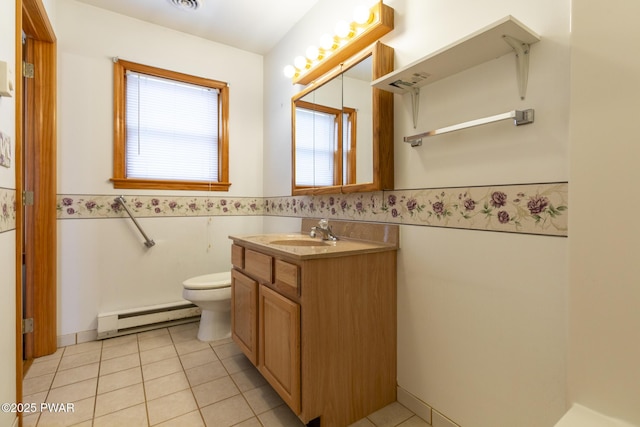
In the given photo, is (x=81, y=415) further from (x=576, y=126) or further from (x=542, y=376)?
(x=576, y=126)

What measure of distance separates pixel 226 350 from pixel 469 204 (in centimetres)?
183

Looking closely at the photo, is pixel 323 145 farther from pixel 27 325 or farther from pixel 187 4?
pixel 27 325

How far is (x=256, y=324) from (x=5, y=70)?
1.49 m

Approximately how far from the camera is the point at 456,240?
128 centimetres

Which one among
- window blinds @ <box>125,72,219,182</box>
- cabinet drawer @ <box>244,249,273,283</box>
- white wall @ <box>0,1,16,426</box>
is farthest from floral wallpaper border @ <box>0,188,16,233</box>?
window blinds @ <box>125,72,219,182</box>

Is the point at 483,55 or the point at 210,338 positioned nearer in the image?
the point at 483,55

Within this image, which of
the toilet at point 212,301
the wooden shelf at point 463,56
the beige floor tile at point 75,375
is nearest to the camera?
the wooden shelf at point 463,56

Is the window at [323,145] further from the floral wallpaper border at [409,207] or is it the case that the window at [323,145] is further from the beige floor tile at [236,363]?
the beige floor tile at [236,363]

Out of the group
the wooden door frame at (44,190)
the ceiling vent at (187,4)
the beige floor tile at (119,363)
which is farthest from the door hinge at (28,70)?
the beige floor tile at (119,363)

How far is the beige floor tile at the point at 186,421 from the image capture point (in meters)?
1.38

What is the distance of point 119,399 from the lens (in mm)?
1559

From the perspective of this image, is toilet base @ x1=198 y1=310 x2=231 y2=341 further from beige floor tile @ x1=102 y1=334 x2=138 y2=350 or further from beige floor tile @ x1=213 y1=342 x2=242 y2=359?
beige floor tile @ x1=102 y1=334 x2=138 y2=350

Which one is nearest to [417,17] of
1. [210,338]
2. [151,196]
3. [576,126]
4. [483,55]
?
[483,55]

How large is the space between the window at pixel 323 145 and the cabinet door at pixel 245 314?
80 cm
